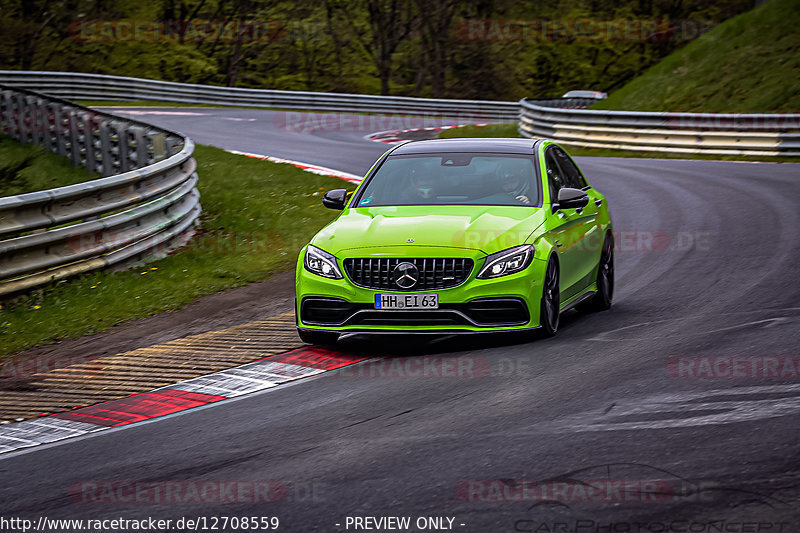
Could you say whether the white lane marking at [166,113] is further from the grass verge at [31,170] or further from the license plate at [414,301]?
the license plate at [414,301]

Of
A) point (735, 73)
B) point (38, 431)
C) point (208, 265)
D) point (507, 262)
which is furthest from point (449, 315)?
point (735, 73)

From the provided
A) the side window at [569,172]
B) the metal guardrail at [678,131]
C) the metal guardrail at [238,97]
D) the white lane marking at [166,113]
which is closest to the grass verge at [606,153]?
the metal guardrail at [678,131]

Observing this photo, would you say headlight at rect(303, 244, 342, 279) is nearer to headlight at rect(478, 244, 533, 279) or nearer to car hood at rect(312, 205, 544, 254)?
car hood at rect(312, 205, 544, 254)

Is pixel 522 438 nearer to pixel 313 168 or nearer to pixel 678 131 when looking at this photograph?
pixel 313 168

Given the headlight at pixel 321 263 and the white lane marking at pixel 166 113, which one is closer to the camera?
the headlight at pixel 321 263

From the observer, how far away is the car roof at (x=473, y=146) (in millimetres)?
9742

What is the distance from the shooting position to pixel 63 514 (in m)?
5.08

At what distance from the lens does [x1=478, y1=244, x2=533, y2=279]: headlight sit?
8.21 metres

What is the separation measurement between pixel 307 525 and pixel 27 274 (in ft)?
23.0

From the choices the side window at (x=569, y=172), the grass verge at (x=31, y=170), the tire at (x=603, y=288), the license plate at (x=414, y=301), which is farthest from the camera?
the grass verge at (x=31, y=170)

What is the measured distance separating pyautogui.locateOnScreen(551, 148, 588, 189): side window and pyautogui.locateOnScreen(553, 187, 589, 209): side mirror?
904 mm

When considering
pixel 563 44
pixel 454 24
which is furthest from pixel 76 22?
pixel 563 44

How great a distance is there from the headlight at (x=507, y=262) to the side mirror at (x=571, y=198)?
87 cm

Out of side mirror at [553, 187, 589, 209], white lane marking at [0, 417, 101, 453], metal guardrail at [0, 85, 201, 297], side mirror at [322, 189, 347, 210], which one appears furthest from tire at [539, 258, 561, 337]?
metal guardrail at [0, 85, 201, 297]
